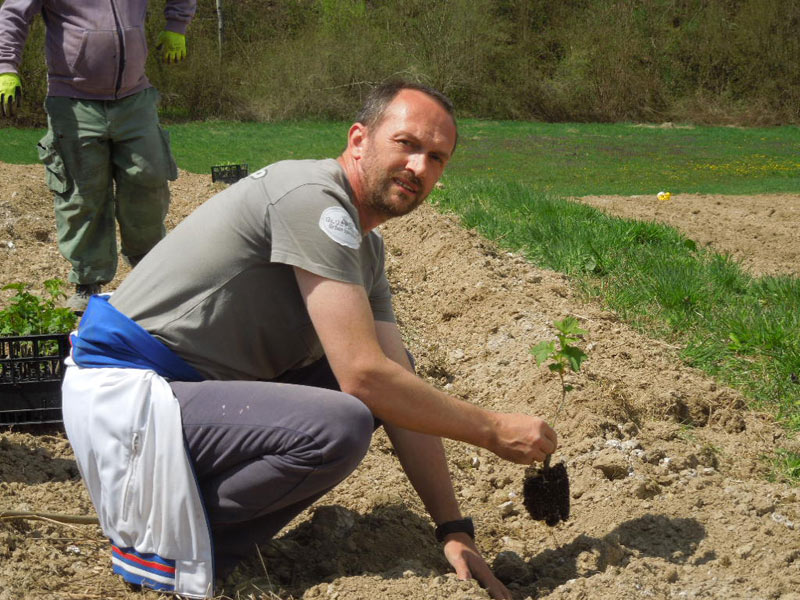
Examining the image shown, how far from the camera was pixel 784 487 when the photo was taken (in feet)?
10.5

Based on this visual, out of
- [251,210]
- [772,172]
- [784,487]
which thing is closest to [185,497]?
[251,210]

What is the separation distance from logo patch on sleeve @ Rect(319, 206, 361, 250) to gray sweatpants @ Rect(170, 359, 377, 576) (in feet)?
1.30

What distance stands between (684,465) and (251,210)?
6.20ft

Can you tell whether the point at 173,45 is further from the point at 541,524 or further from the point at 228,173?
the point at 228,173

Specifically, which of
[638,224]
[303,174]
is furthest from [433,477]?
[638,224]

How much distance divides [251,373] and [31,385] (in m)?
1.33

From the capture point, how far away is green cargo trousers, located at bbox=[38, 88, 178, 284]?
4969 millimetres

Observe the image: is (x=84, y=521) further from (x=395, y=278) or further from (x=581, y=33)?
(x=581, y=33)

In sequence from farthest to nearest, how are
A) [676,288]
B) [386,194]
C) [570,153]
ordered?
[570,153] < [676,288] < [386,194]

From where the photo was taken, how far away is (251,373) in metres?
2.62

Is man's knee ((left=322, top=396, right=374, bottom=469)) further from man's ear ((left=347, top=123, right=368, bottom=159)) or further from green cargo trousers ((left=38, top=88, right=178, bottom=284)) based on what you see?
green cargo trousers ((left=38, top=88, right=178, bottom=284))

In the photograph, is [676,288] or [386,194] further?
[676,288]

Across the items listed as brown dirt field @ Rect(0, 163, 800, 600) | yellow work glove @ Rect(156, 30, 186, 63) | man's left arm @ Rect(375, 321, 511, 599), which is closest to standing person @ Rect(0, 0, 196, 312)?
yellow work glove @ Rect(156, 30, 186, 63)

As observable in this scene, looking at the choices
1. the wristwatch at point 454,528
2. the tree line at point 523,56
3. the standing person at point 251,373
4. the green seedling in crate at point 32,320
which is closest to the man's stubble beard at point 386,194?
the standing person at point 251,373
